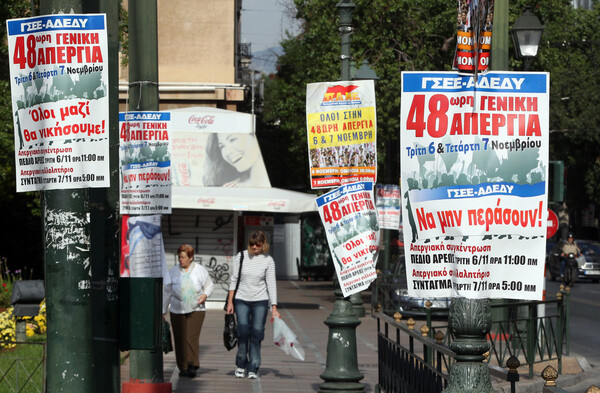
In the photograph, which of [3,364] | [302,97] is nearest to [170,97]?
[302,97]

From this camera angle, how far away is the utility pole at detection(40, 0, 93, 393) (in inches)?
226

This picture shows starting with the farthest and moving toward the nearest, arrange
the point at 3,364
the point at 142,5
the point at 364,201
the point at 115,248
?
the point at 3,364 → the point at 364,201 → the point at 142,5 → the point at 115,248

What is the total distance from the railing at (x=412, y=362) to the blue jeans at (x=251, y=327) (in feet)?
11.2

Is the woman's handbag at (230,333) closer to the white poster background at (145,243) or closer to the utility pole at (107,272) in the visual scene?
the white poster background at (145,243)

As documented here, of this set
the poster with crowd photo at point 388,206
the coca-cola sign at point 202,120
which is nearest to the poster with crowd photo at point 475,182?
the poster with crowd photo at point 388,206

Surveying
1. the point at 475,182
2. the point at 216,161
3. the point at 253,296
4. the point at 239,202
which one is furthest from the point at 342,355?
the point at 216,161

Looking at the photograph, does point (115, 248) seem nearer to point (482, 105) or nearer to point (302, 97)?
point (482, 105)

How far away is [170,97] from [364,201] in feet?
84.5

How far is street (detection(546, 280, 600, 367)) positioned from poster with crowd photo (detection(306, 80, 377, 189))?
7.05m

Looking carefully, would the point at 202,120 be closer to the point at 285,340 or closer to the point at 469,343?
the point at 285,340

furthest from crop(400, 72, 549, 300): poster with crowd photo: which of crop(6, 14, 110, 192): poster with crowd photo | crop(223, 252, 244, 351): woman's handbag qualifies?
crop(223, 252, 244, 351): woman's handbag

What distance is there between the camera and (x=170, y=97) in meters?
36.9

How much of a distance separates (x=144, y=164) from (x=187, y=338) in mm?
4003

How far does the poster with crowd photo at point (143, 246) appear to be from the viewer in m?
10.8
